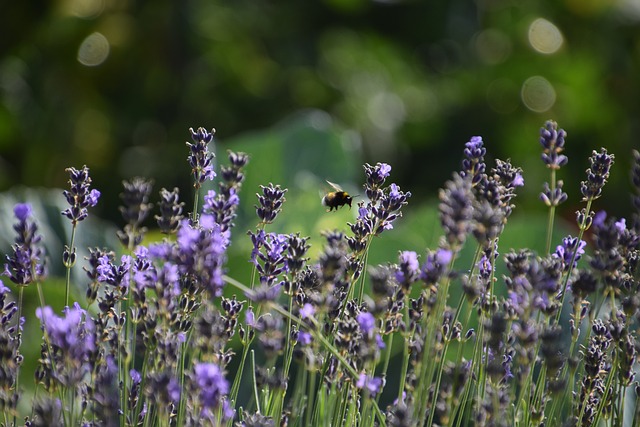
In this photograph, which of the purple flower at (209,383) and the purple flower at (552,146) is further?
the purple flower at (552,146)

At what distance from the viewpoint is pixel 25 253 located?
1122 mm

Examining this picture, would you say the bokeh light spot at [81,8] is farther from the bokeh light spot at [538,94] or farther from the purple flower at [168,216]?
the purple flower at [168,216]

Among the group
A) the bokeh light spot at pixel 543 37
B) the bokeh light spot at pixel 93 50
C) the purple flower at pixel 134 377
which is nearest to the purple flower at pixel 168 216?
the purple flower at pixel 134 377

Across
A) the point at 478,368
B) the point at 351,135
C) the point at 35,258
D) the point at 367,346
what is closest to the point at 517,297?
the point at 367,346

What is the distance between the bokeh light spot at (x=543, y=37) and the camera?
4914 mm

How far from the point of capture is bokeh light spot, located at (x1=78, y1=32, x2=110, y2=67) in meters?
4.61

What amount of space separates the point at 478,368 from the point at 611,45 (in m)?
4.17

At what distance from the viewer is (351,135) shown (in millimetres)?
3617

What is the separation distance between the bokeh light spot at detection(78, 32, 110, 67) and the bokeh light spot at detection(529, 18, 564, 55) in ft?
7.77

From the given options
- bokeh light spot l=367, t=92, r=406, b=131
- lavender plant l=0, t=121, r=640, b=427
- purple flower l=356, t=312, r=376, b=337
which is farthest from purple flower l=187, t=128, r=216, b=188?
bokeh light spot l=367, t=92, r=406, b=131

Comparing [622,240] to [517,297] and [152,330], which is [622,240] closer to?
Result: [517,297]

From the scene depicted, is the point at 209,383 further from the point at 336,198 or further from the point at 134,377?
the point at 336,198

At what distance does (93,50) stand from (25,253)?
12.3 feet

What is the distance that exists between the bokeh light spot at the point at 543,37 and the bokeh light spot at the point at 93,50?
93.2 inches
